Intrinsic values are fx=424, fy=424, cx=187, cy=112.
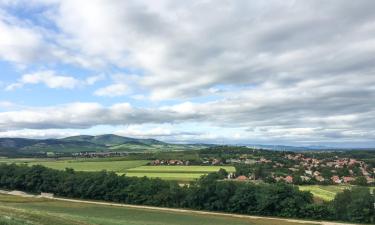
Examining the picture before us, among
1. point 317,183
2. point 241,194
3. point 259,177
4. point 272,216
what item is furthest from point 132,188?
point 317,183

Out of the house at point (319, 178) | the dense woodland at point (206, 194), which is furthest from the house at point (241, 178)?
the dense woodland at point (206, 194)

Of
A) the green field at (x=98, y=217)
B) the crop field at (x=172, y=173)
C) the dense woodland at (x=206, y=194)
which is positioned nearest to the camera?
the green field at (x=98, y=217)

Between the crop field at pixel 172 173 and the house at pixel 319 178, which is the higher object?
the crop field at pixel 172 173

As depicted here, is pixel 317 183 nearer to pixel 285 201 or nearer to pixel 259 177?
pixel 259 177

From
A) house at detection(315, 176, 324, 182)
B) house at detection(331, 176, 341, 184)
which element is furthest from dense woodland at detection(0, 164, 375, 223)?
house at detection(331, 176, 341, 184)

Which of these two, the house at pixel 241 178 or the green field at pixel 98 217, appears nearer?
the green field at pixel 98 217

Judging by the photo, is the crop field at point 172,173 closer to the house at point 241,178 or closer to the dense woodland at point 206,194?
the house at point 241,178

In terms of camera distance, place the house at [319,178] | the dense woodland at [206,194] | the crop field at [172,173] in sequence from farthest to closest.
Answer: the house at [319,178]
the crop field at [172,173]
the dense woodland at [206,194]

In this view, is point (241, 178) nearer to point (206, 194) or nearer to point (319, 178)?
point (319, 178)
